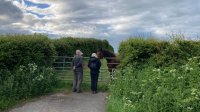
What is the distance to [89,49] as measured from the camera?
141 ft

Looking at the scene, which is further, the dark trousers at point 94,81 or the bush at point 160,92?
the dark trousers at point 94,81

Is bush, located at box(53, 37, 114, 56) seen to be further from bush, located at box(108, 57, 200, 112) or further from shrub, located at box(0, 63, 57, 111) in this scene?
bush, located at box(108, 57, 200, 112)

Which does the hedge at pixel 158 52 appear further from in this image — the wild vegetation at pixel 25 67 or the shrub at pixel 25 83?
the wild vegetation at pixel 25 67

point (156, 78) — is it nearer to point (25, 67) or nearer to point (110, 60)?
point (25, 67)

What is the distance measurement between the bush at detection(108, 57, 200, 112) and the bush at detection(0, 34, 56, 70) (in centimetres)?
500

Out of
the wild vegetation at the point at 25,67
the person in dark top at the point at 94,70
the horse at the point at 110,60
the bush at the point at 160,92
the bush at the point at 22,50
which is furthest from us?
the horse at the point at 110,60

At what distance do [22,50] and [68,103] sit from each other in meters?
4.53

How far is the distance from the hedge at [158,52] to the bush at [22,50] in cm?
435

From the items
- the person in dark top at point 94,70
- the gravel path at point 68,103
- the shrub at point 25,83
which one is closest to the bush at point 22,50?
the shrub at point 25,83

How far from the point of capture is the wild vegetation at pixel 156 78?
11.9 m

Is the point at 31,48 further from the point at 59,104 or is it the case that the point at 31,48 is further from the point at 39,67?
the point at 59,104

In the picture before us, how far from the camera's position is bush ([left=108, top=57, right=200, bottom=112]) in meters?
11.7

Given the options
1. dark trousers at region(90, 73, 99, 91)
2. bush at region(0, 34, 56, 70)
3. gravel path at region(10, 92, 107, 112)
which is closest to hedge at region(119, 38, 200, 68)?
dark trousers at region(90, 73, 99, 91)

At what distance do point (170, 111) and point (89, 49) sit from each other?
31613mm
